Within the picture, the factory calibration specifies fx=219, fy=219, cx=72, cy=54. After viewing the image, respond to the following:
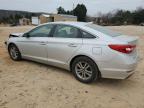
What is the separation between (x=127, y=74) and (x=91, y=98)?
1029 millimetres

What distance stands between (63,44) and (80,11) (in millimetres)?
60131

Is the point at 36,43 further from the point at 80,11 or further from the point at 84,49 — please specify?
the point at 80,11

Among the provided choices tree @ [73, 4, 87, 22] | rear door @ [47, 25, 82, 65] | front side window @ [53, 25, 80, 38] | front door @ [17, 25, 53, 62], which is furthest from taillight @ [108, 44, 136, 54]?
tree @ [73, 4, 87, 22]

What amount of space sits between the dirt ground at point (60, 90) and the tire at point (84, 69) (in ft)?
0.56

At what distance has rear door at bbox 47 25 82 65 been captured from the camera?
558cm

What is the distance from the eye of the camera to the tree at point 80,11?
2493 inches

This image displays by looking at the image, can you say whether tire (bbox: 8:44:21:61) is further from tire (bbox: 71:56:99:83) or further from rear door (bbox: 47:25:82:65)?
tire (bbox: 71:56:99:83)

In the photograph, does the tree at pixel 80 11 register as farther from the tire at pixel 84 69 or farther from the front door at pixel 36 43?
the tire at pixel 84 69

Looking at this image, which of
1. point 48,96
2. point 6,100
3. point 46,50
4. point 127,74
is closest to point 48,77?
point 46,50

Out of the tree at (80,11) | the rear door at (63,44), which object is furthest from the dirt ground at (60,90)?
the tree at (80,11)

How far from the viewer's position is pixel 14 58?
745cm

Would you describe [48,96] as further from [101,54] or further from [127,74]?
[127,74]

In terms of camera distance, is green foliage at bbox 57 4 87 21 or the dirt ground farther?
green foliage at bbox 57 4 87 21

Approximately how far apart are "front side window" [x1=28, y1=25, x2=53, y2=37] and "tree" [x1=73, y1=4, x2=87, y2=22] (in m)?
56.5
